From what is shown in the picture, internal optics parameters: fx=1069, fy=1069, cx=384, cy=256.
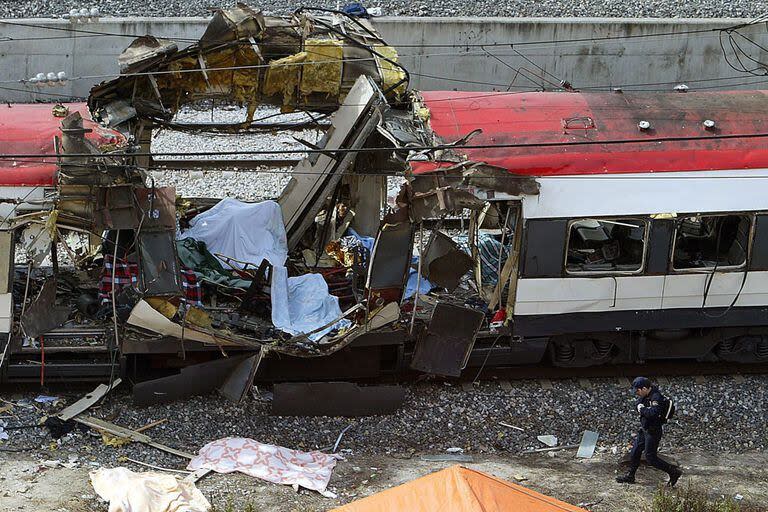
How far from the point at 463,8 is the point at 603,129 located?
1109 centimetres

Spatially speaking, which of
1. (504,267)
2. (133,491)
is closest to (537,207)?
(504,267)

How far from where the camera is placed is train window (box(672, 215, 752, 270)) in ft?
42.0

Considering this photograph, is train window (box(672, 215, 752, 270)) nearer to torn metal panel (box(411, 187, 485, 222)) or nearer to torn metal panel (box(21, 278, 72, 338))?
torn metal panel (box(411, 187, 485, 222))

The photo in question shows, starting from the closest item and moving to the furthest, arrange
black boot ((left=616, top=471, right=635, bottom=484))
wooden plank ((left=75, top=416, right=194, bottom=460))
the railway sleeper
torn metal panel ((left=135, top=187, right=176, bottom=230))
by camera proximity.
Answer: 1. black boot ((left=616, top=471, right=635, bottom=484))
2. wooden plank ((left=75, top=416, right=194, bottom=460))
3. torn metal panel ((left=135, top=187, right=176, bottom=230))
4. the railway sleeper

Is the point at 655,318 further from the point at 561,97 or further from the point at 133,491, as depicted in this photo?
the point at 133,491

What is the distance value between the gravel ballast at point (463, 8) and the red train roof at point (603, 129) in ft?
32.5

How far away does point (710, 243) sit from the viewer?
42.5 ft

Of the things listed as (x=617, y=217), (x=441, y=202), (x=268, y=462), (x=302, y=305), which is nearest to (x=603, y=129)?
(x=617, y=217)

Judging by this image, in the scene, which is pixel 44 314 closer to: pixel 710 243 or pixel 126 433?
pixel 126 433

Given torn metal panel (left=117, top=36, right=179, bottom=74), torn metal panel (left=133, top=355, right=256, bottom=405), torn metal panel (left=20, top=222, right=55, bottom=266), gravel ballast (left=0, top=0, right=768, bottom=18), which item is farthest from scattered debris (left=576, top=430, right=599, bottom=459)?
gravel ballast (left=0, top=0, right=768, bottom=18)

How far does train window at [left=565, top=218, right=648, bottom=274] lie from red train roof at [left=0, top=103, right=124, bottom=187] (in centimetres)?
541

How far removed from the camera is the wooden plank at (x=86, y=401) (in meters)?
11.9

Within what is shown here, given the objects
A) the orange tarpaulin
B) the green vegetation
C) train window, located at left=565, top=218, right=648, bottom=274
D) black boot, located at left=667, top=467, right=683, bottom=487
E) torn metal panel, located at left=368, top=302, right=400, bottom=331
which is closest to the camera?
the orange tarpaulin

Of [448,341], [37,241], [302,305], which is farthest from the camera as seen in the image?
[302,305]
